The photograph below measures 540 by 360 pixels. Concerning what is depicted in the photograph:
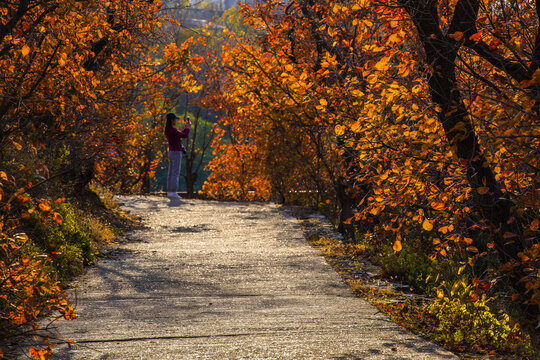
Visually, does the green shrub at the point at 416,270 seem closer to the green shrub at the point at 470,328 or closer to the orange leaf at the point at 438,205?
the green shrub at the point at 470,328

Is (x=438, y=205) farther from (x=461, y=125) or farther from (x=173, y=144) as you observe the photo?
(x=173, y=144)

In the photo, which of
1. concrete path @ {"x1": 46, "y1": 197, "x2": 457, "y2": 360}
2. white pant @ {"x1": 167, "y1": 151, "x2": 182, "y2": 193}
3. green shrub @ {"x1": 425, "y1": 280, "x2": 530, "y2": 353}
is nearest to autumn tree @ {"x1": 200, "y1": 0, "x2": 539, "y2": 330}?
green shrub @ {"x1": 425, "y1": 280, "x2": 530, "y2": 353}

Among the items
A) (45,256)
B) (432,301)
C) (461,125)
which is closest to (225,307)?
(432,301)

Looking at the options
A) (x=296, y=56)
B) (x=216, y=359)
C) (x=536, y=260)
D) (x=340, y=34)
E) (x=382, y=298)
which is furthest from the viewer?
(x=296, y=56)

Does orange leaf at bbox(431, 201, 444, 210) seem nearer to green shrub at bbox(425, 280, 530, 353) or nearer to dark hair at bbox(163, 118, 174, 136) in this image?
green shrub at bbox(425, 280, 530, 353)

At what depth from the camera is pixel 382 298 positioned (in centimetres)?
676


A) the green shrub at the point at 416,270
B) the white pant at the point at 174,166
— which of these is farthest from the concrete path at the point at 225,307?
the white pant at the point at 174,166

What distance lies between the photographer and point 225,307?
20.8ft

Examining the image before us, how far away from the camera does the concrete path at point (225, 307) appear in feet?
15.8

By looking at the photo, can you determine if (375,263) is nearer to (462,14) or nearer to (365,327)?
(365,327)

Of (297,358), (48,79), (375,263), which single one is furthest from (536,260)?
(375,263)

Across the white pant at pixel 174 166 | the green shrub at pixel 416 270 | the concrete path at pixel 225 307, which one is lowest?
the concrete path at pixel 225 307

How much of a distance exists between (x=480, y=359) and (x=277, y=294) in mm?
2706

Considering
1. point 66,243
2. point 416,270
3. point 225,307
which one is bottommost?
point 225,307
